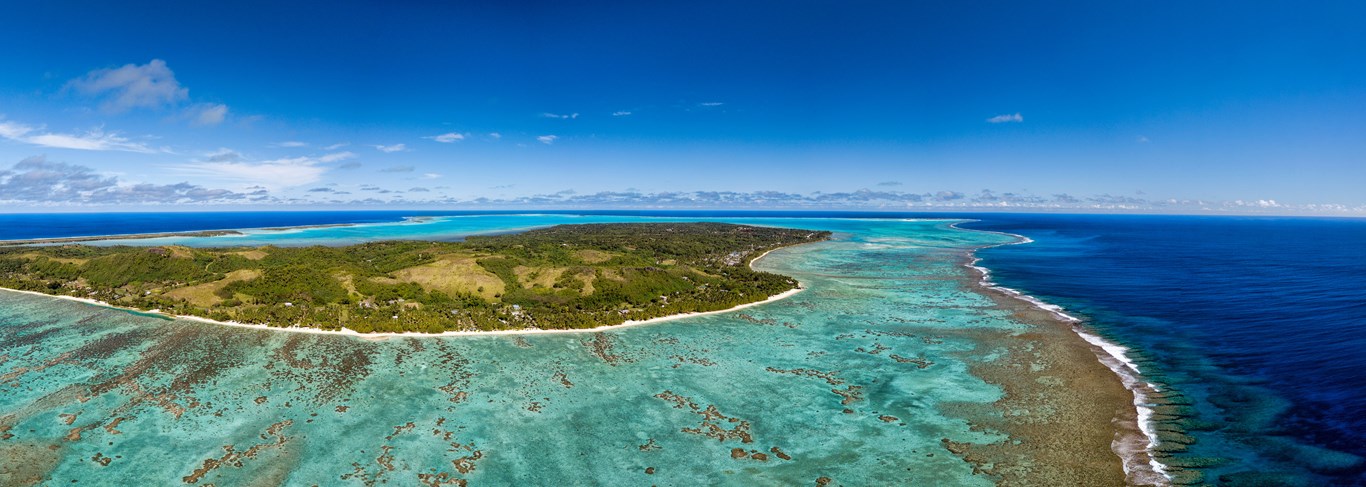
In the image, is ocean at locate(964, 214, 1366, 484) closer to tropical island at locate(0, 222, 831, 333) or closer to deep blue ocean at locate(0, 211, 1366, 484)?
deep blue ocean at locate(0, 211, 1366, 484)

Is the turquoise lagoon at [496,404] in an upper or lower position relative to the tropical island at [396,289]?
lower

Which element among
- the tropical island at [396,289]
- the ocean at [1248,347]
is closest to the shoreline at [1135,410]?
the ocean at [1248,347]

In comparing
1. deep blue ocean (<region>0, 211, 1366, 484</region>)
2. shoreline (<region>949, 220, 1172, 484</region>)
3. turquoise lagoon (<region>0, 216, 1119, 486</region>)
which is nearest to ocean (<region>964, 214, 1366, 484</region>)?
deep blue ocean (<region>0, 211, 1366, 484</region>)

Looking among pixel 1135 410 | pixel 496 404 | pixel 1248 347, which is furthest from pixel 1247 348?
pixel 496 404

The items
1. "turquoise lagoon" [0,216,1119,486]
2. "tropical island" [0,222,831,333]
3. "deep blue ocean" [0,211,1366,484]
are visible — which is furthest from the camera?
"tropical island" [0,222,831,333]

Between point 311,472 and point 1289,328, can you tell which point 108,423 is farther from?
point 1289,328

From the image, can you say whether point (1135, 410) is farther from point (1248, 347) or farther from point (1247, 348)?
point (1248, 347)

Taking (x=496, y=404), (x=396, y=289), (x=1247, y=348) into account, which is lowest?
(x=496, y=404)

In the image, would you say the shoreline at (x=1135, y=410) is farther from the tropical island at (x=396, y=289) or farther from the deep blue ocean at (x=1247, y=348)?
the tropical island at (x=396, y=289)
